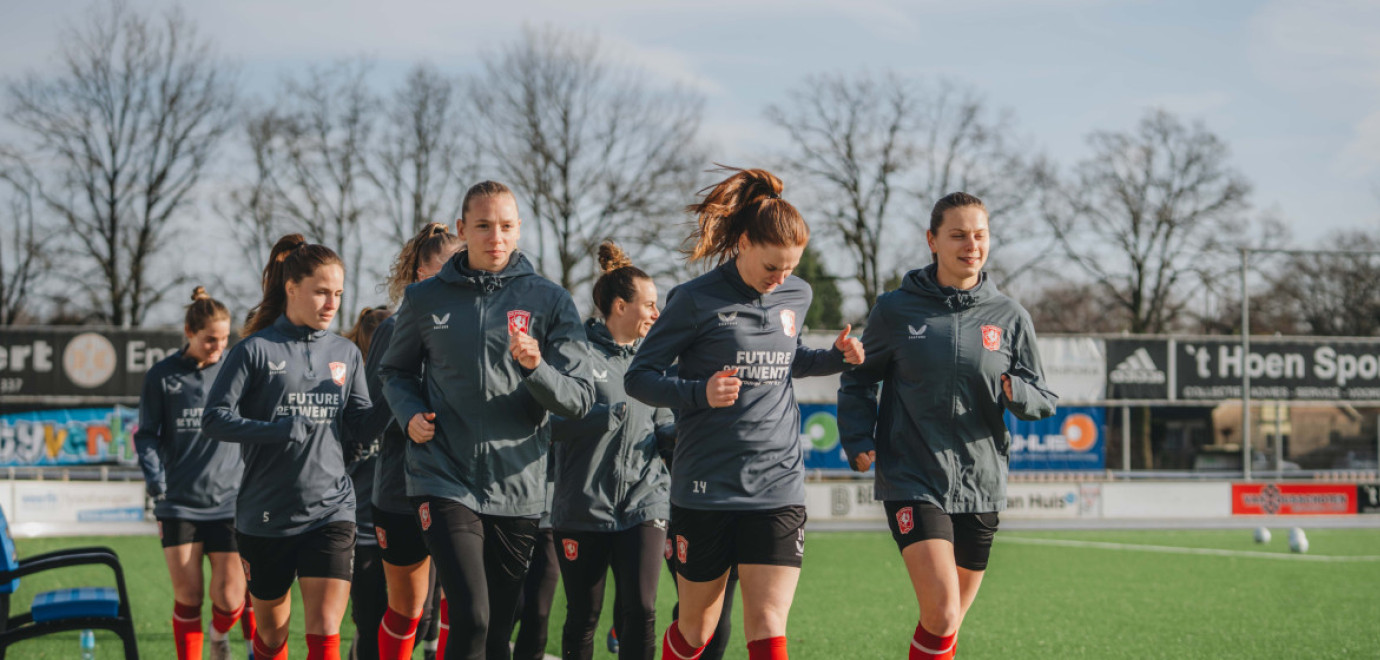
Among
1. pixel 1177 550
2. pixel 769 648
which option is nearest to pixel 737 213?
pixel 769 648

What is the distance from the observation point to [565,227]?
33.0 meters

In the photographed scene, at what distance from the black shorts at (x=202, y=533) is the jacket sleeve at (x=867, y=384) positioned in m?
3.49

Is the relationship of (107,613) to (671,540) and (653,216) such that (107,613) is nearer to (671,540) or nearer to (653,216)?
(671,540)

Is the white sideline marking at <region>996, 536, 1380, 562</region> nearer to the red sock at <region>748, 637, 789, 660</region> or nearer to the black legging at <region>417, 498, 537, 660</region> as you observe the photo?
the red sock at <region>748, 637, 789, 660</region>

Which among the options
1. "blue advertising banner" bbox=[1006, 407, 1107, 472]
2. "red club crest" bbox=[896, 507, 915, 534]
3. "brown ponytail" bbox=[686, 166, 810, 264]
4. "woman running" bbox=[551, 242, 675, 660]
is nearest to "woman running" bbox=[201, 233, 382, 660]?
"woman running" bbox=[551, 242, 675, 660]

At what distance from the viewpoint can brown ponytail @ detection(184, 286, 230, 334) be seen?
22.0 feet

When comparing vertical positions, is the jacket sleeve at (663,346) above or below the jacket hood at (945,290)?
below

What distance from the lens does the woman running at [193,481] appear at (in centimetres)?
633

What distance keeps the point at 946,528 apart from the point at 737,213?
144 centimetres

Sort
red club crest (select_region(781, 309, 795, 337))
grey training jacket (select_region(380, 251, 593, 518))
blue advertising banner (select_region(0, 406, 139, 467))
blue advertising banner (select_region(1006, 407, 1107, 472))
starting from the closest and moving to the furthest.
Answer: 1. grey training jacket (select_region(380, 251, 593, 518))
2. red club crest (select_region(781, 309, 795, 337))
3. blue advertising banner (select_region(0, 406, 139, 467))
4. blue advertising banner (select_region(1006, 407, 1107, 472))

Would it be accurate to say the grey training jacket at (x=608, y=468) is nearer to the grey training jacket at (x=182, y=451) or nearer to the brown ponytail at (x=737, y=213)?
the brown ponytail at (x=737, y=213)

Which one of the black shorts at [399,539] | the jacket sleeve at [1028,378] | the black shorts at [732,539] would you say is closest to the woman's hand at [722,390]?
the black shorts at [732,539]

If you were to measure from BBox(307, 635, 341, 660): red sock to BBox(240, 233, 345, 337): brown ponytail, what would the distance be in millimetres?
1350

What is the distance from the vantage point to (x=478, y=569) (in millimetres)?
4137
